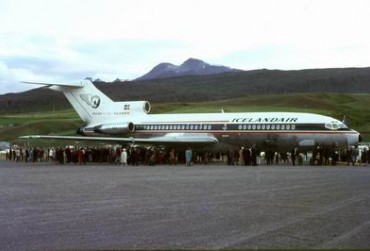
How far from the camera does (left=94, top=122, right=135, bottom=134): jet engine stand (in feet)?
142

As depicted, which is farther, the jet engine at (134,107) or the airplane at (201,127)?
the jet engine at (134,107)

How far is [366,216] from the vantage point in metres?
11.7

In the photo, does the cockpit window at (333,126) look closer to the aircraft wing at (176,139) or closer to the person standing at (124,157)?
the aircraft wing at (176,139)

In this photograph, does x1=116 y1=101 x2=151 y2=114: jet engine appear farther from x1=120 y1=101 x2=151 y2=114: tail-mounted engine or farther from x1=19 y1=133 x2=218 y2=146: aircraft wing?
x1=19 y1=133 x2=218 y2=146: aircraft wing

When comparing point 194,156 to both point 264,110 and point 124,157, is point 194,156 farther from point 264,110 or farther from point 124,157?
point 264,110

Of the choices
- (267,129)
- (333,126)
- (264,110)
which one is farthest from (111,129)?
(264,110)

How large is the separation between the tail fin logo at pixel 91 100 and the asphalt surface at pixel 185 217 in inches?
1084

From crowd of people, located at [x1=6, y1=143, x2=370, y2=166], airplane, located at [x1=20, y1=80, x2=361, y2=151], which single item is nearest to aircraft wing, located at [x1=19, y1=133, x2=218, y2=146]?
airplane, located at [x1=20, y1=80, x2=361, y2=151]

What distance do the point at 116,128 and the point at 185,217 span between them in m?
32.6

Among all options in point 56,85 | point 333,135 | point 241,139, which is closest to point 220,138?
point 241,139

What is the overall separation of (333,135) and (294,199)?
20.9 m

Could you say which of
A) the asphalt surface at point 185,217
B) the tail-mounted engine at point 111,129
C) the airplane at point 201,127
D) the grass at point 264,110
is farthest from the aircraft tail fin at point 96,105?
the grass at point 264,110

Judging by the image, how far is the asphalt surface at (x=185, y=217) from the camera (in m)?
8.88

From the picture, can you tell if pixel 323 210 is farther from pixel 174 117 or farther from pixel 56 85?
pixel 56 85
